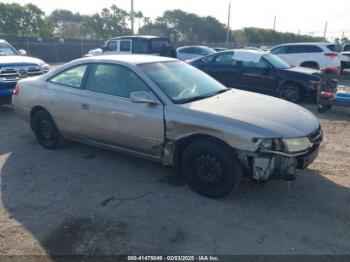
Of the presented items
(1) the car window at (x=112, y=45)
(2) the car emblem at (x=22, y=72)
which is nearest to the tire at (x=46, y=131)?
(2) the car emblem at (x=22, y=72)

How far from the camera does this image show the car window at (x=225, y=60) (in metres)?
11.0

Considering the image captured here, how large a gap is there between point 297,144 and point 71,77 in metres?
3.42

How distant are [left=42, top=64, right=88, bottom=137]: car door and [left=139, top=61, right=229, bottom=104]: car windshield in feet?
3.74

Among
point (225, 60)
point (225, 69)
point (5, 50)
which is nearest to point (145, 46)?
point (225, 60)

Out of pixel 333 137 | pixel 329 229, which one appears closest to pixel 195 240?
pixel 329 229

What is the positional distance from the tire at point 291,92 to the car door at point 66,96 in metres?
6.62

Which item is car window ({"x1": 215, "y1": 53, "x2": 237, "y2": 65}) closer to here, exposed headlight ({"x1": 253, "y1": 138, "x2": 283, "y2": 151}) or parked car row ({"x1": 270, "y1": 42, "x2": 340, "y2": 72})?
parked car row ({"x1": 270, "y1": 42, "x2": 340, "y2": 72})

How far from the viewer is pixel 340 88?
10945 millimetres

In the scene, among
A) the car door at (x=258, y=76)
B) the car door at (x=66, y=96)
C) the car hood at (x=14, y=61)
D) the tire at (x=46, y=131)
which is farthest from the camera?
the car door at (x=258, y=76)

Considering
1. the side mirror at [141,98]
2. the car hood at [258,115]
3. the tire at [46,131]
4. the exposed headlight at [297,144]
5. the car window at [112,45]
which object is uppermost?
the car window at [112,45]

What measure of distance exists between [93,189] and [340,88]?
915cm

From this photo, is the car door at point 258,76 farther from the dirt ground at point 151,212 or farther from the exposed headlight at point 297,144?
the exposed headlight at point 297,144

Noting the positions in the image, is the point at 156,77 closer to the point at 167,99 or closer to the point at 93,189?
the point at 167,99

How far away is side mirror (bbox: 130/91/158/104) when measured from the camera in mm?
4301
